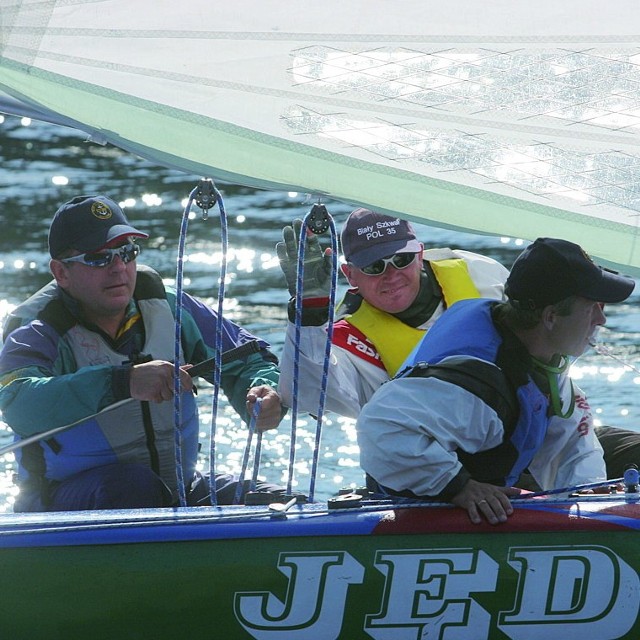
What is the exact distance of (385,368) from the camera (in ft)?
10.1

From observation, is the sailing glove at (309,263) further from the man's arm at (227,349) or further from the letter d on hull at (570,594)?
the letter d on hull at (570,594)

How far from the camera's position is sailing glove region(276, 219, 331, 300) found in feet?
8.48

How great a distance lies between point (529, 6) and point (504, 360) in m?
0.71

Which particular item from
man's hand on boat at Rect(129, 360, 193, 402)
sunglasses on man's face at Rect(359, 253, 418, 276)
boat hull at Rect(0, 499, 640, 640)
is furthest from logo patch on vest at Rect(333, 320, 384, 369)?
boat hull at Rect(0, 499, 640, 640)

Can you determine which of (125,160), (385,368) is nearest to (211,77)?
(385,368)

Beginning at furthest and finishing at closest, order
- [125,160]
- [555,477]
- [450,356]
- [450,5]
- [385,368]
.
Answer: [125,160] < [385,368] < [555,477] < [450,5] < [450,356]

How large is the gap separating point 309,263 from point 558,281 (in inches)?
19.9

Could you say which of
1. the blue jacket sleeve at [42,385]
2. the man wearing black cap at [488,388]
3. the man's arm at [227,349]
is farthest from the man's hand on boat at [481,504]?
the blue jacket sleeve at [42,385]

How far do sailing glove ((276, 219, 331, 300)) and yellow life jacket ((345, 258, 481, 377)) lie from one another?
0.44 meters

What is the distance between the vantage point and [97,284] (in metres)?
2.87

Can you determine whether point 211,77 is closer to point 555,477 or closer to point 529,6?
point 529,6

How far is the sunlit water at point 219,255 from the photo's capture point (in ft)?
15.2

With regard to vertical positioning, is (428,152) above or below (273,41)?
below

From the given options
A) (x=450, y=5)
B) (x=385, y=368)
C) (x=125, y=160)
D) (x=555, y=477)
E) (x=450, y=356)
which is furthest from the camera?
(x=125, y=160)
